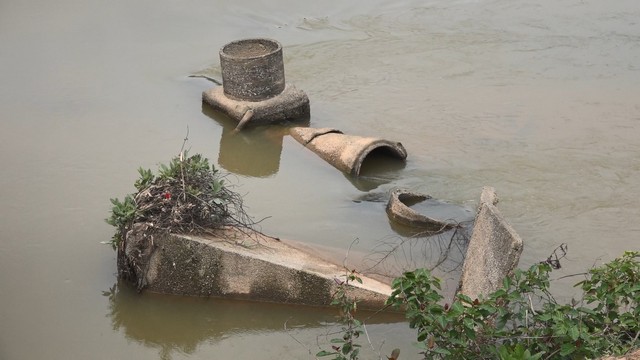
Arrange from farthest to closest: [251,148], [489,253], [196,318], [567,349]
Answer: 1. [251,148]
2. [196,318]
3. [489,253]
4. [567,349]

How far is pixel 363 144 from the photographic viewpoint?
834cm

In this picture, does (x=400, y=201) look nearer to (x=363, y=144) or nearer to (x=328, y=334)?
(x=363, y=144)

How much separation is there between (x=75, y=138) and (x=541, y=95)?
6348 millimetres

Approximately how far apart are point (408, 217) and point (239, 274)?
1913 mm

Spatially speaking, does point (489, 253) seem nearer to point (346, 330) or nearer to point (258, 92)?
point (346, 330)

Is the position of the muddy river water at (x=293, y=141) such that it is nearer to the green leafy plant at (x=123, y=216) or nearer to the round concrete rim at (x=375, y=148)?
the round concrete rim at (x=375, y=148)

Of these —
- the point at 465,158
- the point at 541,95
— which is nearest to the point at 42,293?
the point at 465,158

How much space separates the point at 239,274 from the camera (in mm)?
6363

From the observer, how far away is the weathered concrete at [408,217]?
7.20 metres

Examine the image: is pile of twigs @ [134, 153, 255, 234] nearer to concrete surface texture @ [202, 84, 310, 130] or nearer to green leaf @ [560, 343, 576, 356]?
concrete surface texture @ [202, 84, 310, 130]

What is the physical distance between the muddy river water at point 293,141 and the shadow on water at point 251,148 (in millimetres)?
28

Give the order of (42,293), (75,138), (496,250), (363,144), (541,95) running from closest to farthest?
(496,250) → (42,293) → (363,144) → (75,138) → (541,95)

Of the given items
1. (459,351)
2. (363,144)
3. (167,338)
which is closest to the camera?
(459,351)

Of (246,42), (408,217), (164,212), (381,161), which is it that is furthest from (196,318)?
(246,42)
